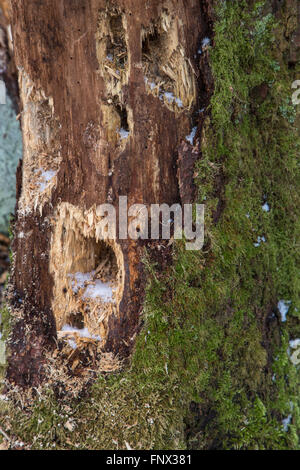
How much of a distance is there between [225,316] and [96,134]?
4.40ft

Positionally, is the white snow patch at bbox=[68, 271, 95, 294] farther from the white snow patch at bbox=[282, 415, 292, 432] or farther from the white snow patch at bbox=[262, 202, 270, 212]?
the white snow patch at bbox=[282, 415, 292, 432]

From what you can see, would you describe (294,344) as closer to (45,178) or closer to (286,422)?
(286,422)

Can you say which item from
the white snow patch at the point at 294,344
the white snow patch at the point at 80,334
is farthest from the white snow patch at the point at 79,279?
the white snow patch at the point at 294,344

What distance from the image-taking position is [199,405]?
1.94m

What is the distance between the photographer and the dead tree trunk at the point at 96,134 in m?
1.85

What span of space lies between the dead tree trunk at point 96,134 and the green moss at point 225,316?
0.15 metres

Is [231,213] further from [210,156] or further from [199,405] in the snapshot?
[199,405]

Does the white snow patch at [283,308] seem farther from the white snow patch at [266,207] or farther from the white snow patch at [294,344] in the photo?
the white snow patch at [266,207]

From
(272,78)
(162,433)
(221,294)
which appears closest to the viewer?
(162,433)

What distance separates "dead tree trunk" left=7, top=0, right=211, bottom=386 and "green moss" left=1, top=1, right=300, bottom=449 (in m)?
0.15

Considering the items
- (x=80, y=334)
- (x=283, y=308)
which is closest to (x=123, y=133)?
(x=80, y=334)

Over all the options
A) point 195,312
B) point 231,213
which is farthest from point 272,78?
point 195,312

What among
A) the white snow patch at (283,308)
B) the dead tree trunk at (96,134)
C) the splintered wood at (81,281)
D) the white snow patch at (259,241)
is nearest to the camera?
the dead tree trunk at (96,134)

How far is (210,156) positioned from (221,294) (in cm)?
83
